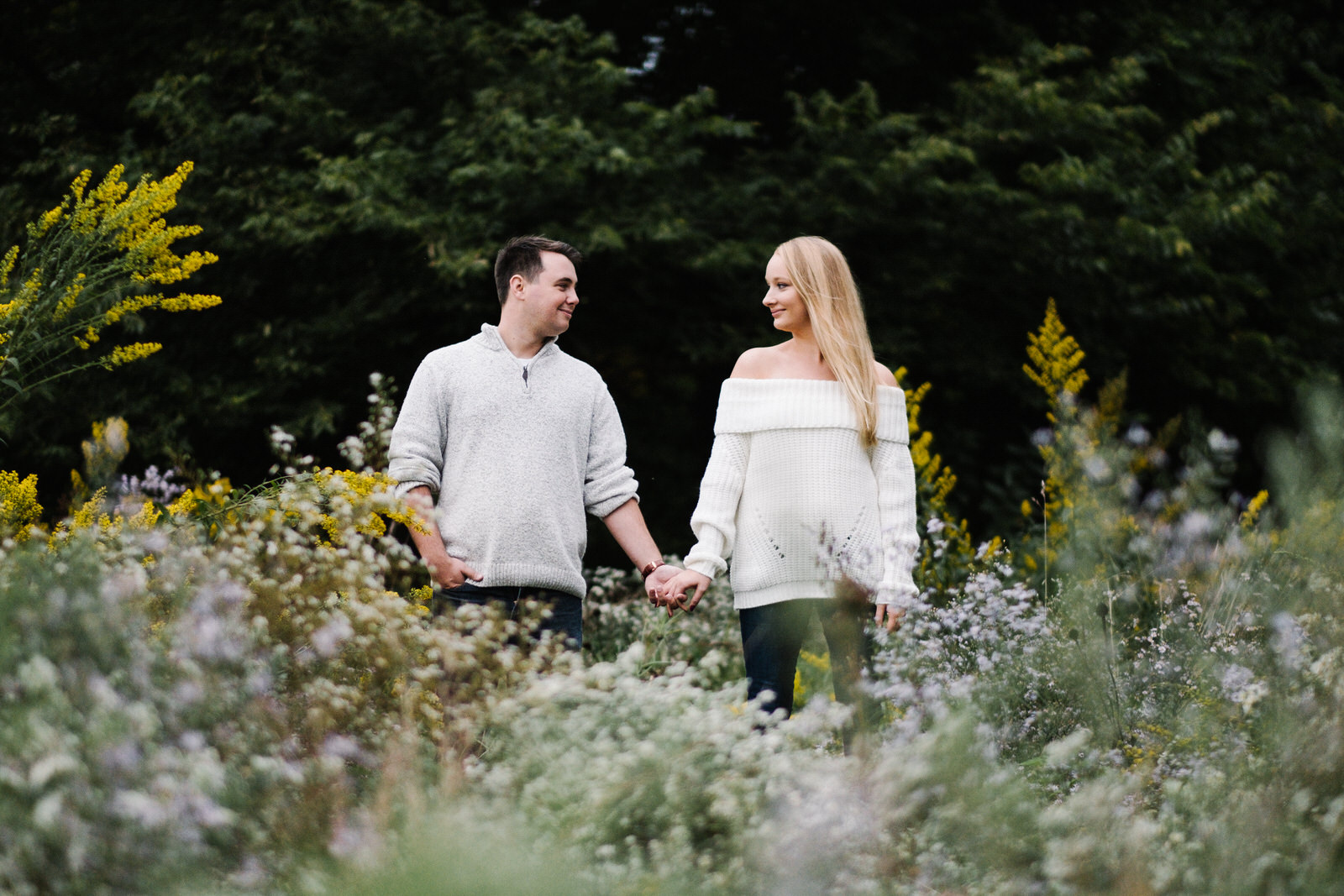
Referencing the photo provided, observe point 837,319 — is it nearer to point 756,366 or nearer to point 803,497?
point 756,366

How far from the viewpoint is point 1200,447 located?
176 inches

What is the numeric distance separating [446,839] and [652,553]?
1.54 meters

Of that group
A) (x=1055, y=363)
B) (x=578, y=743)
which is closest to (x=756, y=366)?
(x=578, y=743)

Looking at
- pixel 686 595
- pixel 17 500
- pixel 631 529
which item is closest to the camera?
pixel 686 595

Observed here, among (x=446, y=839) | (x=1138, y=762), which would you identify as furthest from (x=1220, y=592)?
(x=446, y=839)

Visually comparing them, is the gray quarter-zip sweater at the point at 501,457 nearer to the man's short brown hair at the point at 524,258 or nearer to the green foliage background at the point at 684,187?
the man's short brown hair at the point at 524,258

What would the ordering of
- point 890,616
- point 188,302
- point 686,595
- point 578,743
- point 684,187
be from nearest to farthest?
point 578,743, point 890,616, point 686,595, point 188,302, point 684,187

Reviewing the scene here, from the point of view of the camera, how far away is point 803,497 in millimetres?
3027

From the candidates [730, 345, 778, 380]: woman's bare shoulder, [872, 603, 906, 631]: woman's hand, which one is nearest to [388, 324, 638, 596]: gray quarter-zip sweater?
[730, 345, 778, 380]: woman's bare shoulder

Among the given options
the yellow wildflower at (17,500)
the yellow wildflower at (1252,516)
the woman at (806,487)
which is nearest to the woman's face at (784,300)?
the woman at (806,487)

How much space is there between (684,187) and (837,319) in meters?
4.46

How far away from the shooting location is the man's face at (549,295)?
3295mm

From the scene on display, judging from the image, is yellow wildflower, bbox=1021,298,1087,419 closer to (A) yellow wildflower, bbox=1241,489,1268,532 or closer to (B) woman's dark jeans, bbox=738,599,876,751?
(A) yellow wildflower, bbox=1241,489,1268,532

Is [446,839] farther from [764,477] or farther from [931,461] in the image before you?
[931,461]
